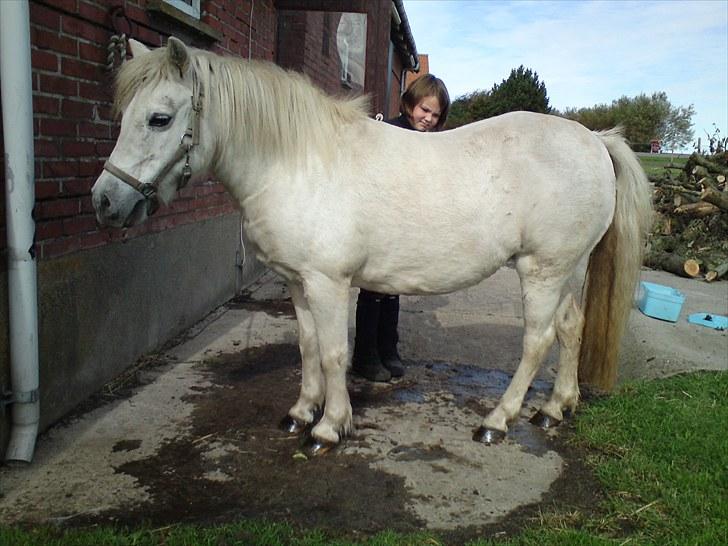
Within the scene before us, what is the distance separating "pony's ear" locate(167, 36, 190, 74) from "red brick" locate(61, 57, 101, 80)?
85cm

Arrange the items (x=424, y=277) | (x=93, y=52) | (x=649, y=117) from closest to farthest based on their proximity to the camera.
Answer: (x=424, y=277) → (x=93, y=52) → (x=649, y=117)

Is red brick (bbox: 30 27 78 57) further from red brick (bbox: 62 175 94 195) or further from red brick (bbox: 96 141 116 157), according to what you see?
red brick (bbox: 62 175 94 195)

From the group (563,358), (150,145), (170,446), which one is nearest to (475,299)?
(563,358)

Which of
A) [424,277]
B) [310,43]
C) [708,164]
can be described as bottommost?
[424,277]

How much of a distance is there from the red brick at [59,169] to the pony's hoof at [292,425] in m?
1.70

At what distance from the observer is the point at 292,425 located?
3.15 meters

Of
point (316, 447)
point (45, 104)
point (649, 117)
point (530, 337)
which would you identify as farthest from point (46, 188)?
point (649, 117)

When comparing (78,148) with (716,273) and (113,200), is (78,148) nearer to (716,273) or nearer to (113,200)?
(113,200)

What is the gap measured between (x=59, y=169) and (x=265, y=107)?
43.6 inches

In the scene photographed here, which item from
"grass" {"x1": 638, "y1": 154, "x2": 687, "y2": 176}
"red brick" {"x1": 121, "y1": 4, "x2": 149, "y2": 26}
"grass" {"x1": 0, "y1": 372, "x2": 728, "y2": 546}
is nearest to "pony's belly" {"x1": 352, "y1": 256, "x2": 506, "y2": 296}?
"grass" {"x1": 0, "y1": 372, "x2": 728, "y2": 546}

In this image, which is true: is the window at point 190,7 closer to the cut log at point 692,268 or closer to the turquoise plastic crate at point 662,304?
the turquoise plastic crate at point 662,304

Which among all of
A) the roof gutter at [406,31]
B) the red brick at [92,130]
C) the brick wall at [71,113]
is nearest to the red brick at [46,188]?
the brick wall at [71,113]

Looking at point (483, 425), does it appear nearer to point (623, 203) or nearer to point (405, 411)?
point (405, 411)

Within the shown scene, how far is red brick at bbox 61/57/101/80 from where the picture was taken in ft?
9.67
